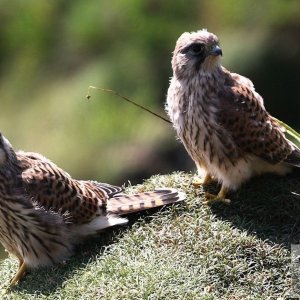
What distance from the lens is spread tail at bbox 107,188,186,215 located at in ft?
24.7

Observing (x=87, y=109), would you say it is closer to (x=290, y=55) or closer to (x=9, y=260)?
(x=290, y=55)

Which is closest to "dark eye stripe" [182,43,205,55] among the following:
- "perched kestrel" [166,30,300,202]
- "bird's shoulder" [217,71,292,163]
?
"perched kestrel" [166,30,300,202]

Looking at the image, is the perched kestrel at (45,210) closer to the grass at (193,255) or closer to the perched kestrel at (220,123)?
the grass at (193,255)

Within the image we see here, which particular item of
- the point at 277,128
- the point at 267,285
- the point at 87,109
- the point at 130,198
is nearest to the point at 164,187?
the point at 130,198

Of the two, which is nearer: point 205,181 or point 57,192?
point 57,192

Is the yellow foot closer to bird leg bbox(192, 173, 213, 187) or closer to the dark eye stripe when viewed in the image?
bird leg bbox(192, 173, 213, 187)

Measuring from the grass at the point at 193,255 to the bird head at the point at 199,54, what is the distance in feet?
2.64

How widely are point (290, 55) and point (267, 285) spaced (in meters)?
6.80

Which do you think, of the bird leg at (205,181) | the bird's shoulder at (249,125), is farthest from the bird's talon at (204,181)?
the bird's shoulder at (249,125)

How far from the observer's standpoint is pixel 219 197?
24.7 feet

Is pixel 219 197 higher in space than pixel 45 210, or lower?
higher

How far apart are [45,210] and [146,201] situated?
2.20 ft

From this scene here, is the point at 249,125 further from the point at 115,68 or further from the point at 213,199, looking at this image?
the point at 115,68

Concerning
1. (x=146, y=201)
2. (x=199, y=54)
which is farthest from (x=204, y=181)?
(x=199, y=54)
